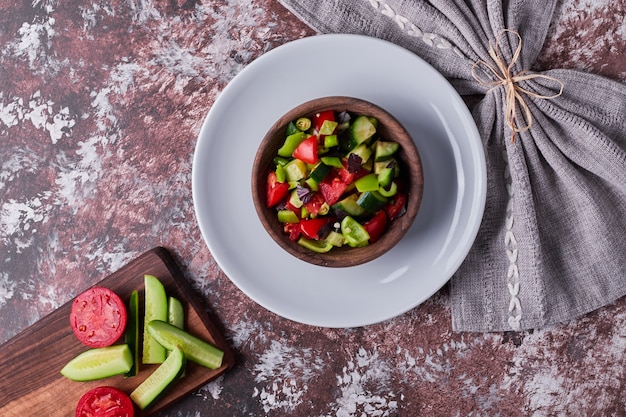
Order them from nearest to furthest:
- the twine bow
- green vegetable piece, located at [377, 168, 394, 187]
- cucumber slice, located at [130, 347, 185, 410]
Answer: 1. green vegetable piece, located at [377, 168, 394, 187]
2. the twine bow
3. cucumber slice, located at [130, 347, 185, 410]

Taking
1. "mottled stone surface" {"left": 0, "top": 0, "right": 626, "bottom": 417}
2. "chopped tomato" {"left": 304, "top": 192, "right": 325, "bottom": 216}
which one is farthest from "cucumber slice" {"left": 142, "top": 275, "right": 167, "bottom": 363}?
"chopped tomato" {"left": 304, "top": 192, "right": 325, "bottom": 216}

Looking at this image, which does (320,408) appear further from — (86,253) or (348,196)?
(86,253)

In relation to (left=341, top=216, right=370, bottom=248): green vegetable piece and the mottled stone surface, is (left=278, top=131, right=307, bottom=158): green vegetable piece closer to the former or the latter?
(left=341, top=216, right=370, bottom=248): green vegetable piece

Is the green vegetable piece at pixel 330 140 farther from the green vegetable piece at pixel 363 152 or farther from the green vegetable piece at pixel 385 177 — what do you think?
the green vegetable piece at pixel 385 177

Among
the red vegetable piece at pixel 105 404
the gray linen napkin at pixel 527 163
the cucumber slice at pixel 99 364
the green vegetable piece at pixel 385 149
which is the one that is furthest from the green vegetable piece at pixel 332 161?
the red vegetable piece at pixel 105 404

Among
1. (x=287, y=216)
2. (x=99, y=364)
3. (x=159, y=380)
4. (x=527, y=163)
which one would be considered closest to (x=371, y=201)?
(x=287, y=216)

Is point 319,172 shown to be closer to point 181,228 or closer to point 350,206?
point 350,206
